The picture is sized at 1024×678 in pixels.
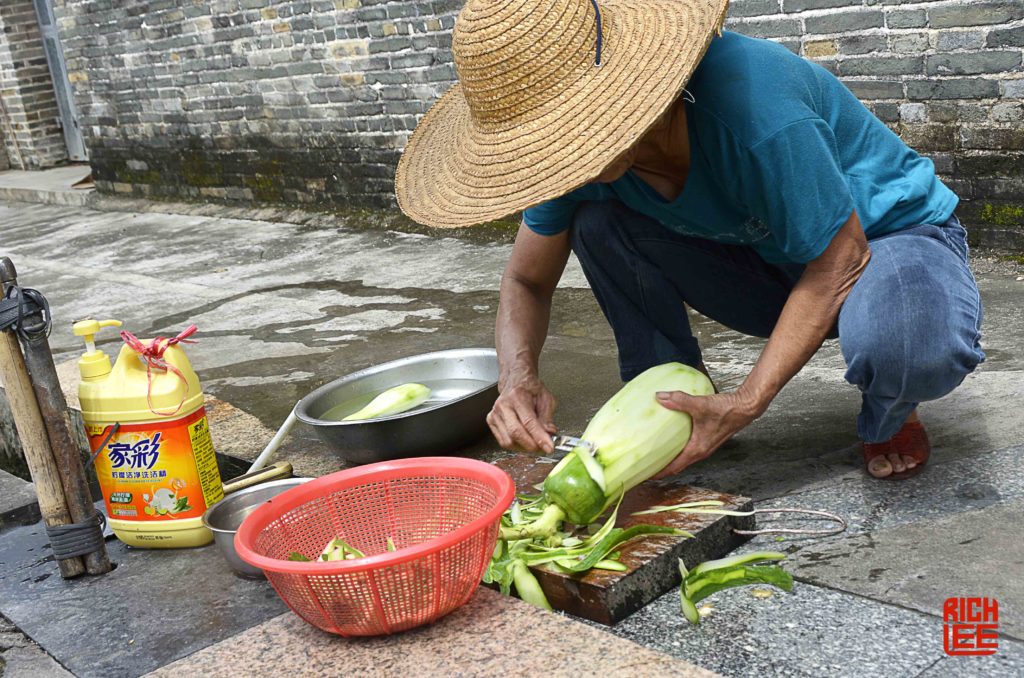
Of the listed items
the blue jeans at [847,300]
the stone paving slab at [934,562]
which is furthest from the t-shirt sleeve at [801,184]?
the stone paving slab at [934,562]

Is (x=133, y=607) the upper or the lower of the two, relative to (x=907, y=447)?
lower

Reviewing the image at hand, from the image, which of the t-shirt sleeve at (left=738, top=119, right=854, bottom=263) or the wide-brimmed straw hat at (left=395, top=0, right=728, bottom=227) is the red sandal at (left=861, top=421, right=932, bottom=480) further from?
the wide-brimmed straw hat at (left=395, top=0, right=728, bottom=227)

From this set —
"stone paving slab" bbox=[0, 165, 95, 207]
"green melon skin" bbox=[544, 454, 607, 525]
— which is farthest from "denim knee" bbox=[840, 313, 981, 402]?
"stone paving slab" bbox=[0, 165, 95, 207]

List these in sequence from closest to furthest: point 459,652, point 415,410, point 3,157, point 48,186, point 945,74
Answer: point 459,652 < point 415,410 < point 945,74 < point 48,186 < point 3,157

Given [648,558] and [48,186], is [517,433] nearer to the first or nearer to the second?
[648,558]

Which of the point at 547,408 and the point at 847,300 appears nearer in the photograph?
the point at 847,300

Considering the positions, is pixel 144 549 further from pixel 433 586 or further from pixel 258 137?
pixel 258 137

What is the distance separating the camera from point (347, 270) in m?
6.42

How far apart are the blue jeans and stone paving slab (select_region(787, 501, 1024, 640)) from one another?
0.28 meters

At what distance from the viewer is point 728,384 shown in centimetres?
354

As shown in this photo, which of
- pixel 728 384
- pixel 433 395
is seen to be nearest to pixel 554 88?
pixel 433 395

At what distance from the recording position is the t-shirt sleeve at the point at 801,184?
2205mm

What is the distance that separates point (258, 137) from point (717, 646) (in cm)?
737

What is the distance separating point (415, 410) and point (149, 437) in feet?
2.42
